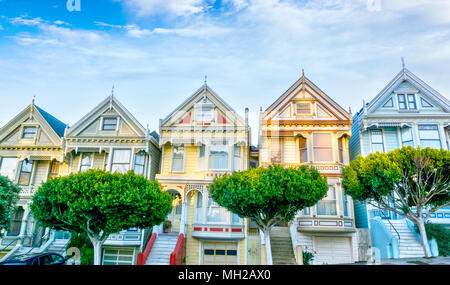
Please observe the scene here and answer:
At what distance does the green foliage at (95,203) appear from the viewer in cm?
1403

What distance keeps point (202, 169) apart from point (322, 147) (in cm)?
849

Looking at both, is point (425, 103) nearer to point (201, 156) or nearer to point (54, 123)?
point (201, 156)

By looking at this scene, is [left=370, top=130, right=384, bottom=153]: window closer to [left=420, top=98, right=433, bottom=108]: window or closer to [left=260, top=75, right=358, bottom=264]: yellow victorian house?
[left=260, top=75, right=358, bottom=264]: yellow victorian house

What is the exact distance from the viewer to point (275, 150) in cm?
2130

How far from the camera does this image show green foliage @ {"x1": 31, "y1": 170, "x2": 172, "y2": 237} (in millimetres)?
14031

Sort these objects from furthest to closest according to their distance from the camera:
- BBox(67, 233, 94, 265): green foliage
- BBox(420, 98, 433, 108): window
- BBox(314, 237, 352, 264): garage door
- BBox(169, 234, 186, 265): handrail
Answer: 1. BBox(420, 98, 433, 108): window
2. BBox(314, 237, 352, 264): garage door
3. BBox(67, 233, 94, 265): green foliage
4. BBox(169, 234, 186, 265): handrail

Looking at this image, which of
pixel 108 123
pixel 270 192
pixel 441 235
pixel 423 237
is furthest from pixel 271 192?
pixel 108 123

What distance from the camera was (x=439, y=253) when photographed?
16.3 meters

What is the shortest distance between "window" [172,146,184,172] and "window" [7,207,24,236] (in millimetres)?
11255

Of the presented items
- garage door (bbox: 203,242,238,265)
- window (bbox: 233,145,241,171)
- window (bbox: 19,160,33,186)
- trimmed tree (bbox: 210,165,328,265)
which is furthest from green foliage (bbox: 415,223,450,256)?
window (bbox: 19,160,33,186)

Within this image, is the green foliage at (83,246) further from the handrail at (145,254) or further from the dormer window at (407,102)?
the dormer window at (407,102)

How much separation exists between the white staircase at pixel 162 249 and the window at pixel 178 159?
473 cm
